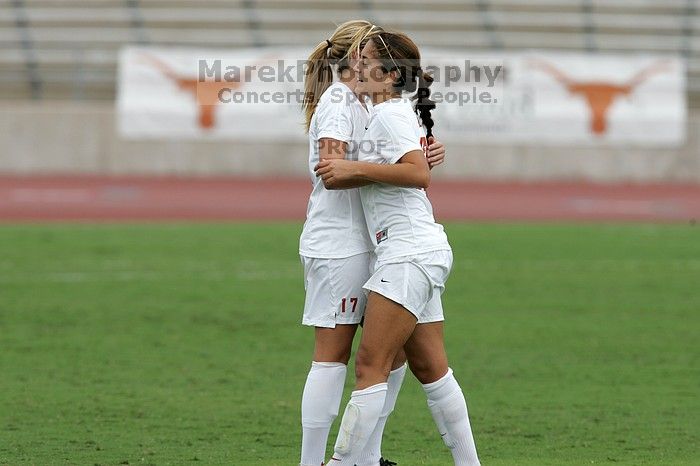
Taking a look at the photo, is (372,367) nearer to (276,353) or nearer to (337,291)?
(337,291)

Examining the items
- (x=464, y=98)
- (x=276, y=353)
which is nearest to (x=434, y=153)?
(x=276, y=353)

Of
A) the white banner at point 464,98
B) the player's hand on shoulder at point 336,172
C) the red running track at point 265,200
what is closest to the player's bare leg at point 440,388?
the player's hand on shoulder at point 336,172

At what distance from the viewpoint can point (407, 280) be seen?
4.73 m

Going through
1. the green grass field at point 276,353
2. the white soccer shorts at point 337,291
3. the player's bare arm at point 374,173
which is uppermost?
the player's bare arm at point 374,173

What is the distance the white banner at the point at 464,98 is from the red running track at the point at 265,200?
90 centimetres

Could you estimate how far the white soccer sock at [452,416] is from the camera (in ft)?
16.3

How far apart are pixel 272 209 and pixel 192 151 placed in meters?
3.82

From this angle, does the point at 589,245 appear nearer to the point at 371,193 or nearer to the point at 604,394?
the point at 604,394

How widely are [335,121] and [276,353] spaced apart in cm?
376

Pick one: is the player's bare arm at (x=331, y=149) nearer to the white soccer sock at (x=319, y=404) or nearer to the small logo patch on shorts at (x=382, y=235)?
the small logo patch on shorts at (x=382, y=235)

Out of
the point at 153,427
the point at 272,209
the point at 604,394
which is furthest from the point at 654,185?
the point at 153,427

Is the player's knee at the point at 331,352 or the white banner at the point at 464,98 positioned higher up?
the white banner at the point at 464,98

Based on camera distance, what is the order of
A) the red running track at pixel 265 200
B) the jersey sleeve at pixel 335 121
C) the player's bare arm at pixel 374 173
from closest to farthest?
the player's bare arm at pixel 374 173, the jersey sleeve at pixel 335 121, the red running track at pixel 265 200

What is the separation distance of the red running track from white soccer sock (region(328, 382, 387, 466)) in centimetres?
1219
